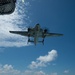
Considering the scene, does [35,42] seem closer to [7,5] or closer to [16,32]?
[16,32]

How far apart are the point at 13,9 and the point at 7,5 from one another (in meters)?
1.66

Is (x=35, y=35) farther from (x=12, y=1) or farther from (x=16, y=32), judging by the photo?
(x=12, y=1)

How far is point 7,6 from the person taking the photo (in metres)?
37.4

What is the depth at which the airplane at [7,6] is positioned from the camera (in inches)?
1429

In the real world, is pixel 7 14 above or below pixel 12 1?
below

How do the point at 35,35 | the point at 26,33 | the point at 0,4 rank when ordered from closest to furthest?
the point at 0,4, the point at 35,35, the point at 26,33

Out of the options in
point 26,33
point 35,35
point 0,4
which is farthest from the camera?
point 26,33

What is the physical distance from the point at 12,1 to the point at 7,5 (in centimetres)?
139

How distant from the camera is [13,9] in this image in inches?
1492

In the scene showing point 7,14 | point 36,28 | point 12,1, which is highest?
point 36,28

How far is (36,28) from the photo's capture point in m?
79.7

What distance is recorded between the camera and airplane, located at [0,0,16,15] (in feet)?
119

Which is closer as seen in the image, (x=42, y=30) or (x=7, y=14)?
(x=7, y=14)

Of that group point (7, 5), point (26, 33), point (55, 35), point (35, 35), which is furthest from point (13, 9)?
point (55, 35)
